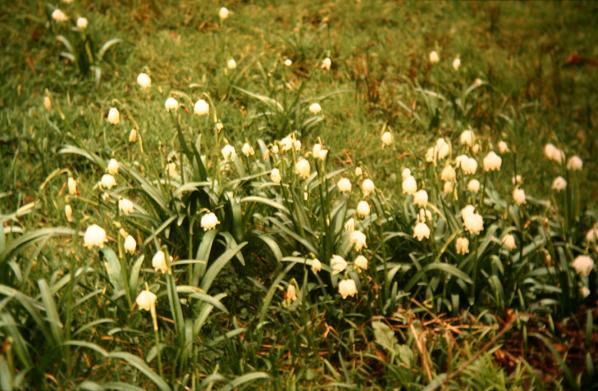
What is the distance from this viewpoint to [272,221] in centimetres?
291

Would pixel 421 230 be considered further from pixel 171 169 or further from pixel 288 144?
pixel 171 169

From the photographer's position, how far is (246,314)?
2.73 metres

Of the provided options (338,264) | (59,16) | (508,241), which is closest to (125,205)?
(338,264)

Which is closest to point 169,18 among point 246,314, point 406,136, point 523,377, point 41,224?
point 406,136

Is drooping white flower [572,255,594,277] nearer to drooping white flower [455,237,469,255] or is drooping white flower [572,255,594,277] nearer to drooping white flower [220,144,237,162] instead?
drooping white flower [455,237,469,255]

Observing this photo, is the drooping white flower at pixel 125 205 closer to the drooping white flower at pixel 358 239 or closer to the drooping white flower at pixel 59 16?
the drooping white flower at pixel 358 239

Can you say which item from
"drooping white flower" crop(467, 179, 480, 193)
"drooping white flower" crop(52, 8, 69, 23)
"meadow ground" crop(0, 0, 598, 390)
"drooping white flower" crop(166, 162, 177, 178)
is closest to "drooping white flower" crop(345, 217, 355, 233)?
"meadow ground" crop(0, 0, 598, 390)

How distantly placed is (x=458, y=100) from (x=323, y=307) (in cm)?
234

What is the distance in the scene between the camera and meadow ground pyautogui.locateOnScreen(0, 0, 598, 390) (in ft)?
7.85

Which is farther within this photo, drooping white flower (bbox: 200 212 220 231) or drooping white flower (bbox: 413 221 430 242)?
drooping white flower (bbox: 413 221 430 242)

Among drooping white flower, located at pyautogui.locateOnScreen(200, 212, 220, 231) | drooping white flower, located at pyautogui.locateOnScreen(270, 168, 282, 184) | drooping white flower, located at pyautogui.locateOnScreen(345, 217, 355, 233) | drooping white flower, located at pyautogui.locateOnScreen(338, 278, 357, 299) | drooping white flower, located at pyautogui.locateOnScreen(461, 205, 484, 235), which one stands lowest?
drooping white flower, located at pyautogui.locateOnScreen(338, 278, 357, 299)

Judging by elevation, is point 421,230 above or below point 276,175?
below

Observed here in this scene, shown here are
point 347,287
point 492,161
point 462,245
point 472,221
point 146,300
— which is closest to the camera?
point 146,300

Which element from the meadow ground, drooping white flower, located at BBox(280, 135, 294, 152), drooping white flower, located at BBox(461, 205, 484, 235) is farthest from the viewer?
drooping white flower, located at BBox(280, 135, 294, 152)
